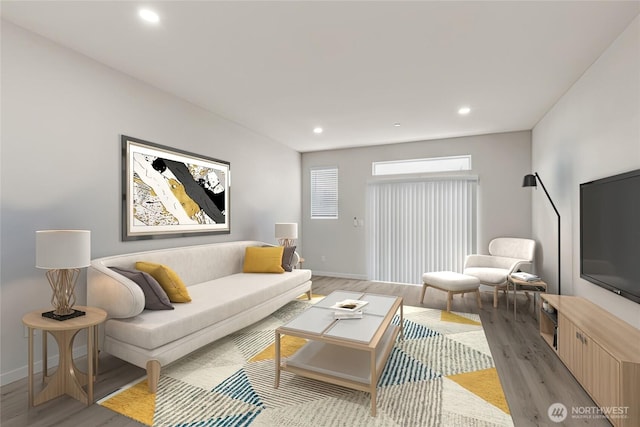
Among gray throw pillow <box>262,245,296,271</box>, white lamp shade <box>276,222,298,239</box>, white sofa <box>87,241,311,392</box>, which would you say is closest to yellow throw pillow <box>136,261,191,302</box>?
white sofa <box>87,241,311,392</box>

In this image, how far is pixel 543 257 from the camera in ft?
14.1

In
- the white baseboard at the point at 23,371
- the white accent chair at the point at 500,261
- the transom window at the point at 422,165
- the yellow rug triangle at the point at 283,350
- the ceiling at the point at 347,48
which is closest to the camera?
the ceiling at the point at 347,48

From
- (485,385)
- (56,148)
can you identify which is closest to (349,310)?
(485,385)

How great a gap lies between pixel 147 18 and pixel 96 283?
2.08m

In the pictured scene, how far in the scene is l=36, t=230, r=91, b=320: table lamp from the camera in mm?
2057

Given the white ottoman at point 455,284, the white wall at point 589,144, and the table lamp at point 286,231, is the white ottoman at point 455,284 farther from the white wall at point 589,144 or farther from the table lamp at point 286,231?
the table lamp at point 286,231

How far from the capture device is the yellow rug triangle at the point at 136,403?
1.91 m

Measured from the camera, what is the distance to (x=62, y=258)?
2.07 meters

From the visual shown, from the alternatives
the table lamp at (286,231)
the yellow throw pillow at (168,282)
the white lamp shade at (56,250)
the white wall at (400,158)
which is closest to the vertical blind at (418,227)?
the white wall at (400,158)

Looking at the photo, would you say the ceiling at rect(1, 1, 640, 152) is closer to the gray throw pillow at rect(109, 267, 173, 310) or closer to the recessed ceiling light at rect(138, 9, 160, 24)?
the recessed ceiling light at rect(138, 9, 160, 24)

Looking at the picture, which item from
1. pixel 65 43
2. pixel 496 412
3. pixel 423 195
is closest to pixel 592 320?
pixel 496 412

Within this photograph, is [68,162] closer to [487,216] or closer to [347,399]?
[347,399]

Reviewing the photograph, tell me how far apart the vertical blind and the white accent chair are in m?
0.47

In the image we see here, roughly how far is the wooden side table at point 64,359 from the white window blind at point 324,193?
180 inches
